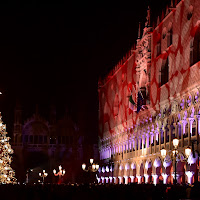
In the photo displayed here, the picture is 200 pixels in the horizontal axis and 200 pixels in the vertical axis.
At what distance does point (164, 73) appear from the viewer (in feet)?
117

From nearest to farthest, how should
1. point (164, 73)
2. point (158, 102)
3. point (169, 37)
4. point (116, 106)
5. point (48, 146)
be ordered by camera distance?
point (169, 37), point (164, 73), point (158, 102), point (116, 106), point (48, 146)

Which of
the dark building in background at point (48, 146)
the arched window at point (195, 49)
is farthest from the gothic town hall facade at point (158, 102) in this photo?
the dark building in background at point (48, 146)

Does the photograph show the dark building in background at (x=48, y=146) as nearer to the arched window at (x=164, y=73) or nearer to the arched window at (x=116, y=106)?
the arched window at (x=116, y=106)

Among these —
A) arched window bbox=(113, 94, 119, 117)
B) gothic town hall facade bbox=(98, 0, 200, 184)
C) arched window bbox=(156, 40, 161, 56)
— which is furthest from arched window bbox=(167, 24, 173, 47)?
arched window bbox=(113, 94, 119, 117)

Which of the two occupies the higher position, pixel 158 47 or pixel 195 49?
pixel 158 47

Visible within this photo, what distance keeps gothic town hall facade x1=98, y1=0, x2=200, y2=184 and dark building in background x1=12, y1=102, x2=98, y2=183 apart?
33.5 feet

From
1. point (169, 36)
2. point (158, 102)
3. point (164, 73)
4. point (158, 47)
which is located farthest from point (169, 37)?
point (158, 102)

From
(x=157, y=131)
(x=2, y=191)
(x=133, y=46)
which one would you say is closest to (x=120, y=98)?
(x=133, y=46)

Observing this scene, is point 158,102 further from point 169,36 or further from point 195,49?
point 195,49

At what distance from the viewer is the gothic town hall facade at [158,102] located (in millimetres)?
29578

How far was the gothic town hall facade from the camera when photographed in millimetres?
29578

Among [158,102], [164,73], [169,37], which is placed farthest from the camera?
[158,102]

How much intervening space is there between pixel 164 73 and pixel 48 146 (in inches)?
1245

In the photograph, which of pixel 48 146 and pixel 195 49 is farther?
pixel 48 146
